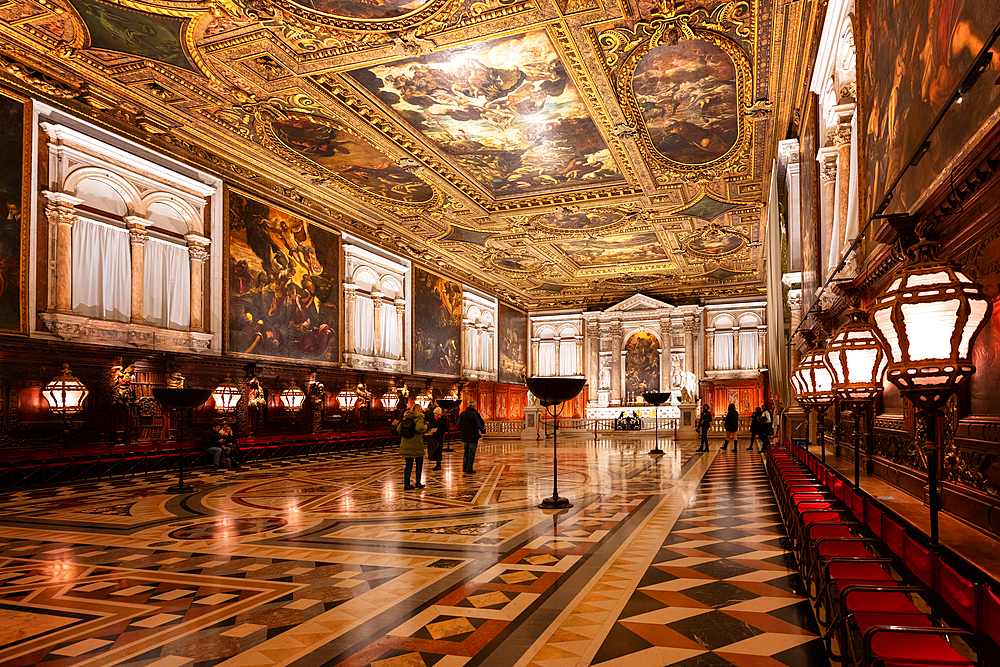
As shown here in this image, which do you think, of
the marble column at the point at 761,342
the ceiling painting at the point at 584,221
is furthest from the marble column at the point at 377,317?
the marble column at the point at 761,342

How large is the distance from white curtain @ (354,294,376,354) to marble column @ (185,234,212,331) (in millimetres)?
6622

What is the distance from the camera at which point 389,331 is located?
80.3 ft

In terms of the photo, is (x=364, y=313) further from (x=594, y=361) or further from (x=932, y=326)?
(x=932, y=326)

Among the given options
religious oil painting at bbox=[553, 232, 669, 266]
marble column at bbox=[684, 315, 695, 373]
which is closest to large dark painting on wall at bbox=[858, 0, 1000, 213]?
religious oil painting at bbox=[553, 232, 669, 266]

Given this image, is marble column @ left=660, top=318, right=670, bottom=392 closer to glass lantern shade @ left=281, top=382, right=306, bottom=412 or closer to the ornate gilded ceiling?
the ornate gilded ceiling

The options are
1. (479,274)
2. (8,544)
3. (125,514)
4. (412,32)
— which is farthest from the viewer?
(479,274)

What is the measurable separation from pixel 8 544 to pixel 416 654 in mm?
5544

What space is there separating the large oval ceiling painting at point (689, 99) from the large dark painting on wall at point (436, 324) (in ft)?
42.3

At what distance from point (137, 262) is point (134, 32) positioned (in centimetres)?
522

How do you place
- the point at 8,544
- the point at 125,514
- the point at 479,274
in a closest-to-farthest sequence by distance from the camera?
1. the point at 8,544
2. the point at 125,514
3. the point at 479,274

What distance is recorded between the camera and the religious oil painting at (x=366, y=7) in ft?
34.1

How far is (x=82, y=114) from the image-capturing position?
13.4 meters

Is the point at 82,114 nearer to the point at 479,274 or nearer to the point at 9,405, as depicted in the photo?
the point at 9,405

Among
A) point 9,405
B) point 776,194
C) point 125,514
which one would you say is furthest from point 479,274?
point 125,514
